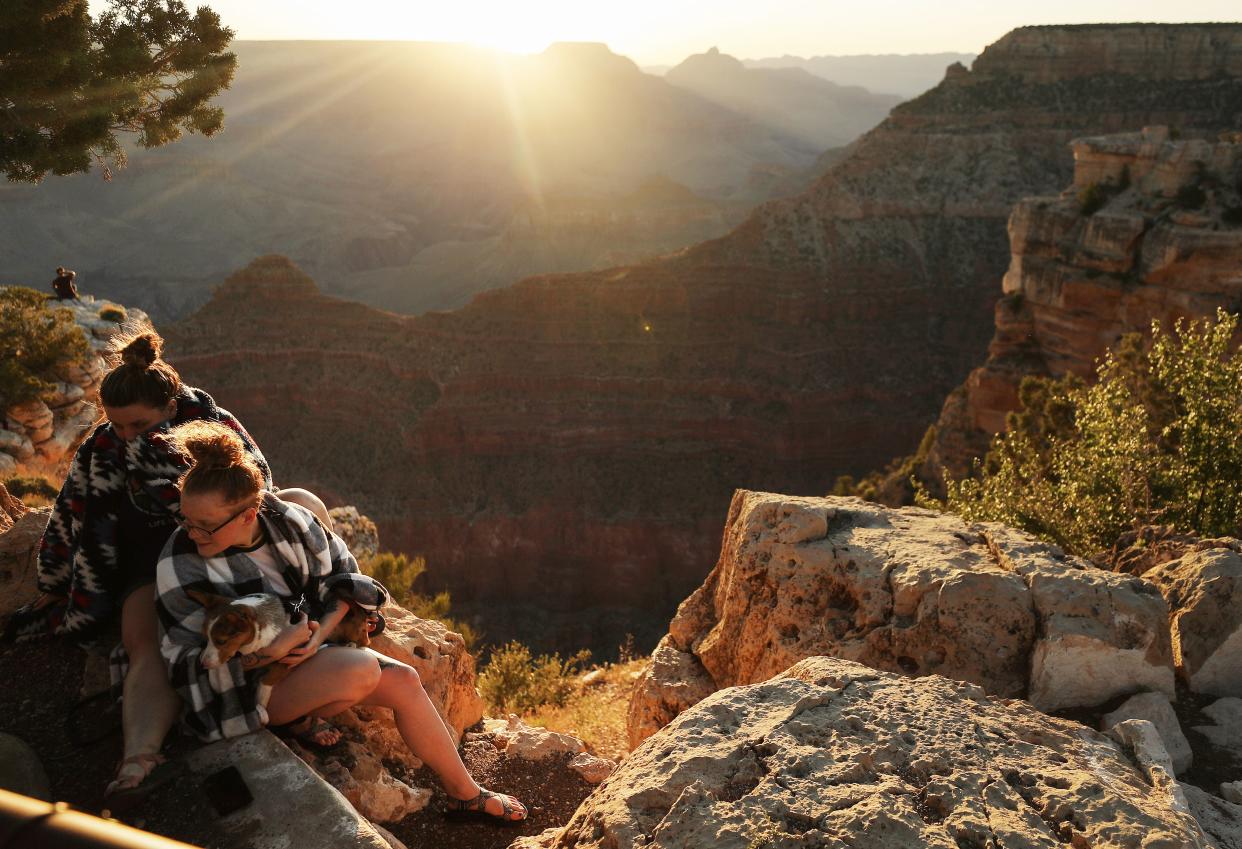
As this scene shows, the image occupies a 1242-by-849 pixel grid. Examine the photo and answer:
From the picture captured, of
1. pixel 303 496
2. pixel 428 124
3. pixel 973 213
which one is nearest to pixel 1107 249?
pixel 973 213

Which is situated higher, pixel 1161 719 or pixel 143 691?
pixel 143 691

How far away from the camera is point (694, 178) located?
467 feet

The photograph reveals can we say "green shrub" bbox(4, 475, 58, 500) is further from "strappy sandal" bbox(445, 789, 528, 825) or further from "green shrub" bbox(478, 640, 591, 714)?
"strappy sandal" bbox(445, 789, 528, 825)

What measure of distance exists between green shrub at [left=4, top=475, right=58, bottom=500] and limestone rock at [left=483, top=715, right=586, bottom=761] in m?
7.83

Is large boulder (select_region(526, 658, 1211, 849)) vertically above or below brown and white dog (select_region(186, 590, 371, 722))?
below

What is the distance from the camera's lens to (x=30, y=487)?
1088cm

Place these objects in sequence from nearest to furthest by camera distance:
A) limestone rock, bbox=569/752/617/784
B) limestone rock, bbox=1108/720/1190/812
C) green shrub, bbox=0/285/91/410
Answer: limestone rock, bbox=1108/720/1190/812, limestone rock, bbox=569/752/617/784, green shrub, bbox=0/285/91/410

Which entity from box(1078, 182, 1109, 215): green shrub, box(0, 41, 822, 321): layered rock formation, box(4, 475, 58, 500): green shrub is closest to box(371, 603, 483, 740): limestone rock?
Result: box(4, 475, 58, 500): green shrub

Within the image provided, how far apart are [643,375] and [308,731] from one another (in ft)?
112

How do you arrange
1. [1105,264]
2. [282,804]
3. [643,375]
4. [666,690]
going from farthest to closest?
[643,375], [1105,264], [666,690], [282,804]

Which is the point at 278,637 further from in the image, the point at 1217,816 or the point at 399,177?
the point at 399,177

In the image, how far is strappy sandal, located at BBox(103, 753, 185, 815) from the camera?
3908 millimetres

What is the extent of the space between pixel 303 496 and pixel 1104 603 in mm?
5148


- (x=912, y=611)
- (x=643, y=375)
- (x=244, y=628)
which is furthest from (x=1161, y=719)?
(x=643, y=375)
